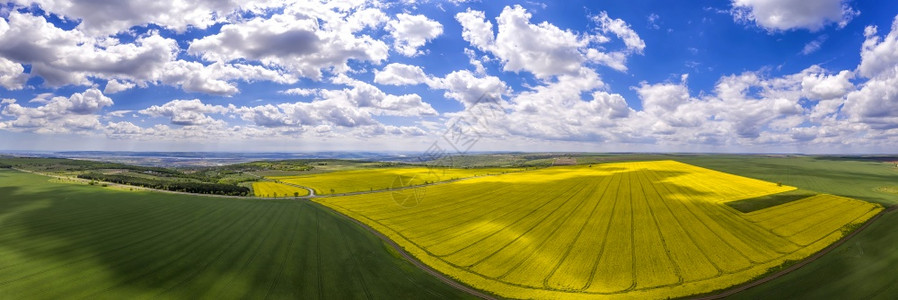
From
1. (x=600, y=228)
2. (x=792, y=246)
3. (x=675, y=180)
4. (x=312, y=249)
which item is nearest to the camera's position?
(x=792, y=246)

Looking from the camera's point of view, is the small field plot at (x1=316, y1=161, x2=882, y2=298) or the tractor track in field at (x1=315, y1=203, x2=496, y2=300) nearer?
the tractor track in field at (x1=315, y1=203, x2=496, y2=300)

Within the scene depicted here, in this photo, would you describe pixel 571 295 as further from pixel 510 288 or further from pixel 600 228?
pixel 600 228

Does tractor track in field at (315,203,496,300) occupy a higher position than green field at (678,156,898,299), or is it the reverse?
green field at (678,156,898,299)

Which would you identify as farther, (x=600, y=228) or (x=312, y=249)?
(x=600, y=228)

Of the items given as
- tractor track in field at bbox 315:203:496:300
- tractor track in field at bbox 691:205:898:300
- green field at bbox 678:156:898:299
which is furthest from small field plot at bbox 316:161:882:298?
green field at bbox 678:156:898:299

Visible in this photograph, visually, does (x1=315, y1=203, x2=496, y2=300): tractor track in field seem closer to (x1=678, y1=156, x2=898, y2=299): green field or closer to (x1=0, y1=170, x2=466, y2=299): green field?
(x1=0, y1=170, x2=466, y2=299): green field

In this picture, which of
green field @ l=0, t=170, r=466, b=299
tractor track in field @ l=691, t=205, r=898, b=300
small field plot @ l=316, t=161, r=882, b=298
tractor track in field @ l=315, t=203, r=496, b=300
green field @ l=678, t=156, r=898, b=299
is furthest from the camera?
small field plot @ l=316, t=161, r=882, b=298

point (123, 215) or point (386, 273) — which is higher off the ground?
point (123, 215)

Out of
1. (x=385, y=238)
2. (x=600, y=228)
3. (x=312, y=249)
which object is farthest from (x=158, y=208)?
(x=600, y=228)
